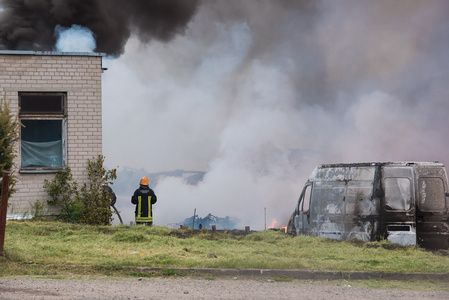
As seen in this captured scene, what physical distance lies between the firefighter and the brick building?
1.92 m

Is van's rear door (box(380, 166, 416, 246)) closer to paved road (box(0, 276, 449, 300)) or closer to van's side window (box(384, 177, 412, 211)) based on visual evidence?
van's side window (box(384, 177, 412, 211))

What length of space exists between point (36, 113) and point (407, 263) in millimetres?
12976

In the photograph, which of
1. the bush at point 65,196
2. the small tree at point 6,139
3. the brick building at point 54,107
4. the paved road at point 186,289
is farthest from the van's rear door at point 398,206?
the bush at point 65,196

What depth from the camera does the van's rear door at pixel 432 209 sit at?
14281 mm

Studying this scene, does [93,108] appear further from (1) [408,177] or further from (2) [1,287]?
(2) [1,287]

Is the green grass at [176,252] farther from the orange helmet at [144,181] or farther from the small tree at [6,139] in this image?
the orange helmet at [144,181]

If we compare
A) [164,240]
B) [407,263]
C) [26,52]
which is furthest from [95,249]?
[26,52]

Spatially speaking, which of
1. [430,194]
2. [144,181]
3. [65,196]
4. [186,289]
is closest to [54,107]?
[65,196]

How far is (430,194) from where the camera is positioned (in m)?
14.3

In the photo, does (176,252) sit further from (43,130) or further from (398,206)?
(43,130)

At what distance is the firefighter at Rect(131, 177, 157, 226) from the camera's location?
60.8ft

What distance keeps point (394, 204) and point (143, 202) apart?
8.00 metres

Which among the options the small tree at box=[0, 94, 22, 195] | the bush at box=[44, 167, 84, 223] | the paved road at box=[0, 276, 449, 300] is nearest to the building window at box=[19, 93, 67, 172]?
the bush at box=[44, 167, 84, 223]

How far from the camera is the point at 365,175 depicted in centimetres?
1483
